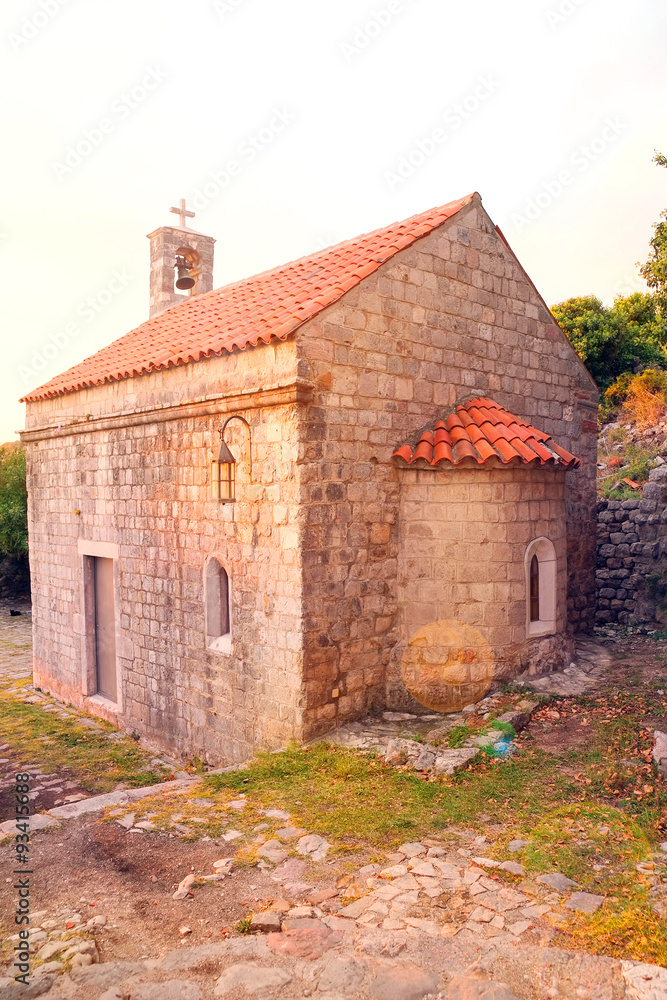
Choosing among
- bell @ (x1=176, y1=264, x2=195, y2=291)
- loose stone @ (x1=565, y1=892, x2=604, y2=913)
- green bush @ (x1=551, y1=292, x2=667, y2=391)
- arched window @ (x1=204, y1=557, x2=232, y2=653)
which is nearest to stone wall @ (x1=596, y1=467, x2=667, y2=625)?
arched window @ (x1=204, y1=557, x2=232, y2=653)

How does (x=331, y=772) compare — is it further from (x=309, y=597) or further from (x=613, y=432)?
(x=613, y=432)

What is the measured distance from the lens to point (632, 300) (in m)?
23.6

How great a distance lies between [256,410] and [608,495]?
10346mm

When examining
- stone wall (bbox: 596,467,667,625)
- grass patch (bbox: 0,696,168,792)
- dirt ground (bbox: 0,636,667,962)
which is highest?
stone wall (bbox: 596,467,667,625)

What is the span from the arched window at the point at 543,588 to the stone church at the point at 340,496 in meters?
0.02

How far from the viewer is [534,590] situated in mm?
8023

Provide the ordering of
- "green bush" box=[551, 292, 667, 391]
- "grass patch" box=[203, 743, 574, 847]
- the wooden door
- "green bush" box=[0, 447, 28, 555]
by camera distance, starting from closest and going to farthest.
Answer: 1. "grass patch" box=[203, 743, 574, 847]
2. the wooden door
3. "green bush" box=[0, 447, 28, 555]
4. "green bush" box=[551, 292, 667, 391]

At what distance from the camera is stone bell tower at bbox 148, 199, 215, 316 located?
13.5 metres

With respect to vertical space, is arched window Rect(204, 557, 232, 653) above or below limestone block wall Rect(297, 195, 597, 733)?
below

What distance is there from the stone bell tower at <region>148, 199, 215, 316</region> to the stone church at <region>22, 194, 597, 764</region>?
4.46 metres

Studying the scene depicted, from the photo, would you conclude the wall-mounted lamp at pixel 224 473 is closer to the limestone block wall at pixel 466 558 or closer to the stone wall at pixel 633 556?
the limestone block wall at pixel 466 558

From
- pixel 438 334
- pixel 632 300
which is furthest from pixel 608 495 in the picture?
pixel 632 300

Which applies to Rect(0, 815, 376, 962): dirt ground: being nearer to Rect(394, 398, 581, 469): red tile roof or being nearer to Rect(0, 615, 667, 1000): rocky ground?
Rect(0, 615, 667, 1000): rocky ground

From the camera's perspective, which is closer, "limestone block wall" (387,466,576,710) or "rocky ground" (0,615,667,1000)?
"rocky ground" (0,615,667,1000)
